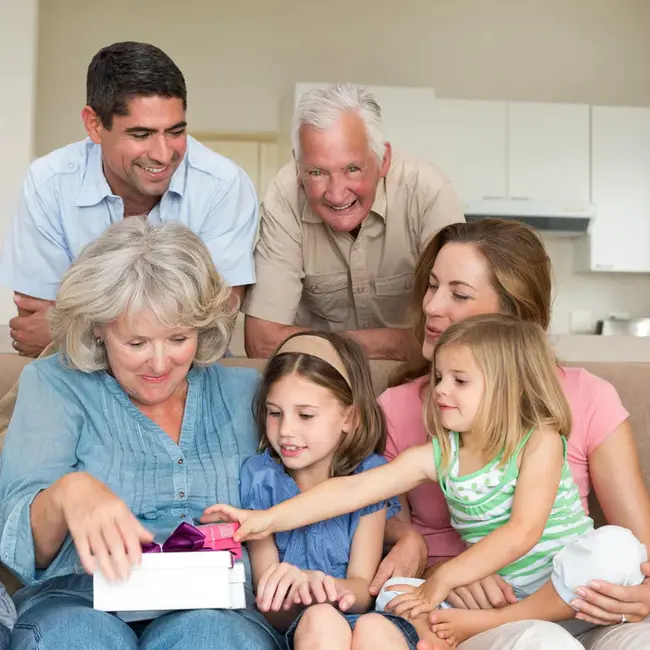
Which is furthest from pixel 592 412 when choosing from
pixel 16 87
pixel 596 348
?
pixel 16 87

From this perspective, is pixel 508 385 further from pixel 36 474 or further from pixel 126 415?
pixel 36 474

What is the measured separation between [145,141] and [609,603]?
1.50 metres

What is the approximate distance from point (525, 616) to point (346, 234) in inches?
52.1

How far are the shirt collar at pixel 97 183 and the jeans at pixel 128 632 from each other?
4.08 ft

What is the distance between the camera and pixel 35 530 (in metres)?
1.56

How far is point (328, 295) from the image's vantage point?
2848mm

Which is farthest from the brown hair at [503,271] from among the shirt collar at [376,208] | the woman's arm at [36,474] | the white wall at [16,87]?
the white wall at [16,87]

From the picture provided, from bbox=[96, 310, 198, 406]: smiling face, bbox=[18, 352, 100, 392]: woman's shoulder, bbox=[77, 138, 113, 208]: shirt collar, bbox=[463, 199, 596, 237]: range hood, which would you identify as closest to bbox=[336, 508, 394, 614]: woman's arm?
bbox=[96, 310, 198, 406]: smiling face

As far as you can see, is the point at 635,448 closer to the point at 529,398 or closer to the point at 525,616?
the point at 529,398

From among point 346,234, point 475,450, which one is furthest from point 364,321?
point 475,450

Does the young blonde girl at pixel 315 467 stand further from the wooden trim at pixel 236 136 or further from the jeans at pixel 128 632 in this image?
the wooden trim at pixel 236 136

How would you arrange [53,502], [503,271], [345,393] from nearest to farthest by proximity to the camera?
1. [53,502]
2. [345,393]
3. [503,271]

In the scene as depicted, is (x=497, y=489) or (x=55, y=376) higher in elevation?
(x=55, y=376)

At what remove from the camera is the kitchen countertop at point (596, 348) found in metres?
2.83
